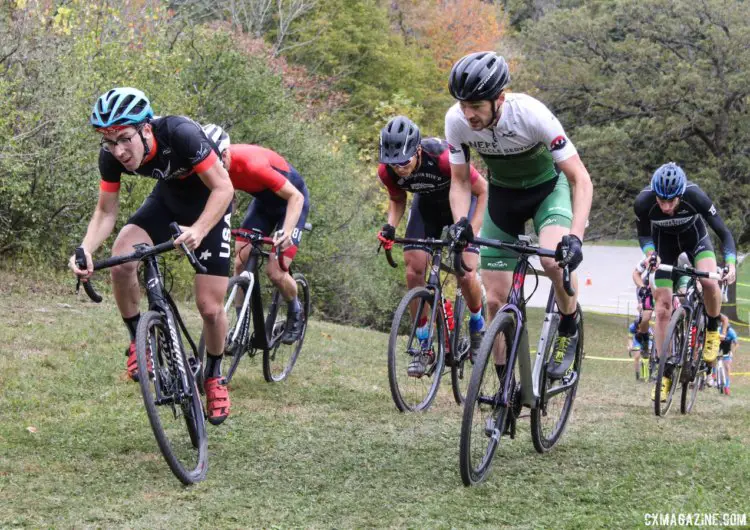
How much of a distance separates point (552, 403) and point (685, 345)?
3.23 metres

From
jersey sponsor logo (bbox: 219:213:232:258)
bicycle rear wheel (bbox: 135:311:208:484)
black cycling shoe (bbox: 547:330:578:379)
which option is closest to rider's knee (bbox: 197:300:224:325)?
jersey sponsor logo (bbox: 219:213:232:258)

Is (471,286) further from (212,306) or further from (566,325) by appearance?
(212,306)

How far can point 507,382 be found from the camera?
5801mm

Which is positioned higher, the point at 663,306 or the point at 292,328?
the point at 663,306

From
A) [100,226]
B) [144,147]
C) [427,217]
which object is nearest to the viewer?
[144,147]

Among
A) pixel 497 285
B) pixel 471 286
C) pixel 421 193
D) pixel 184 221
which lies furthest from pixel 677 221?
pixel 184 221

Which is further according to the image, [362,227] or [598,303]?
[598,303]

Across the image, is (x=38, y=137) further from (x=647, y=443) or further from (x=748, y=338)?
(x=748, y=338)

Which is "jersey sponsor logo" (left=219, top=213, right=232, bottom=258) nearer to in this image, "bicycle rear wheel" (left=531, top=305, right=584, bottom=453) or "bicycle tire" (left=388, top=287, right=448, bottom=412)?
"bicycle tire" (left=388, top=287, right=448, bottom=412)

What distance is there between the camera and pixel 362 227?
2550 cm

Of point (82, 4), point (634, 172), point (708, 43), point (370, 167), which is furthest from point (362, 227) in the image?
point (708, 43)

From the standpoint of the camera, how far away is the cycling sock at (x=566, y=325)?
6552 mm

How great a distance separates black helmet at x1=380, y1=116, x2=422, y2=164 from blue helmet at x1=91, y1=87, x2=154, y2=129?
9.10ft

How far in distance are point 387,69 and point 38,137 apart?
3194 cm
